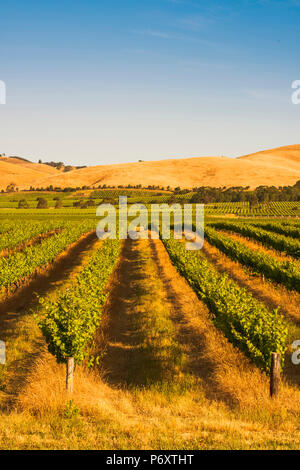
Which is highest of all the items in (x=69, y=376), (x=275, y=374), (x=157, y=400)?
(x=275, y=374)

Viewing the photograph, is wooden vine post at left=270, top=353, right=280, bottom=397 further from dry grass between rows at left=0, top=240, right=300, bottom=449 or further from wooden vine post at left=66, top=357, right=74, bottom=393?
wooden vine post at left=66, top=357, right=74, bottom=393

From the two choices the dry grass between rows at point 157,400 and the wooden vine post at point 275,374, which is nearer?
the dry grass between rows at point 157,400

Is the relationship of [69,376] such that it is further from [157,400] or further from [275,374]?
[275,374]

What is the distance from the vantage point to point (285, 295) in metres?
20.9

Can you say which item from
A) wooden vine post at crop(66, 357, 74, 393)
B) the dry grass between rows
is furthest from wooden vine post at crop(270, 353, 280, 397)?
wooden vine post at crop(66, 357, 74, 393)

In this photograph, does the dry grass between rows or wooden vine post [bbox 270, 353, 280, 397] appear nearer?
the dry grass between rows

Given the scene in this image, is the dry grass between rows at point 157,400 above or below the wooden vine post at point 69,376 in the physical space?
below

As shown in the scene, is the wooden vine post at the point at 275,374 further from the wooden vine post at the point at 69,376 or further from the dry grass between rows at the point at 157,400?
the wooden vine post at the point at 69,376

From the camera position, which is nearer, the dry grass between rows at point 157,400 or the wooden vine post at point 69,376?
the dry grass between rows at point 157,400

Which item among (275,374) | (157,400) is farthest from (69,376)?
(275,374)

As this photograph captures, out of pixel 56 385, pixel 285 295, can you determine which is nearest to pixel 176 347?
pixel 56 385

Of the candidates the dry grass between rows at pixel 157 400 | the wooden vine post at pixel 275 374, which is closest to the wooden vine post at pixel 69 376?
the dry grass between rows at pixel 157 400
